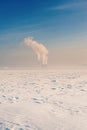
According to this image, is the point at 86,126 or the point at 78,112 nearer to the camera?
the point at 86,126

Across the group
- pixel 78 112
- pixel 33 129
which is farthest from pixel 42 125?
pixel 78 112

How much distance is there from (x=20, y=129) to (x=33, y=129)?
250cm

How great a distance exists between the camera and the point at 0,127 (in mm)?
43719

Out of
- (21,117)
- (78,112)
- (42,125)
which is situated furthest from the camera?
(78,112)

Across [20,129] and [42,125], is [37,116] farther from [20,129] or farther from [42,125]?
[20,129]

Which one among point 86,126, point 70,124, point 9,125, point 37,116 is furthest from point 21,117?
point 86,126

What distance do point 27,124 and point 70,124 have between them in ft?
29.4

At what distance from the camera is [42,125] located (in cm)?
4578

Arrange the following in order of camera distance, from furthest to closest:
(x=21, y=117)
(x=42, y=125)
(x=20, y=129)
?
(x=21, y=117) → (x=42, y=125) → (x=20, y=129)

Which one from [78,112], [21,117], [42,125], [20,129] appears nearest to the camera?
[20,129]

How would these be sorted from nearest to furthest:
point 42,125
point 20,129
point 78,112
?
1. point 20,129
2. point 42,125
3. point 78,112

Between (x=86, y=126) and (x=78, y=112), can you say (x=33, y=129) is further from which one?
(x=78, y=112)

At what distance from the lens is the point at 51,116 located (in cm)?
5431

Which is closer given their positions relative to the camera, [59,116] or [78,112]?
[59,116]
